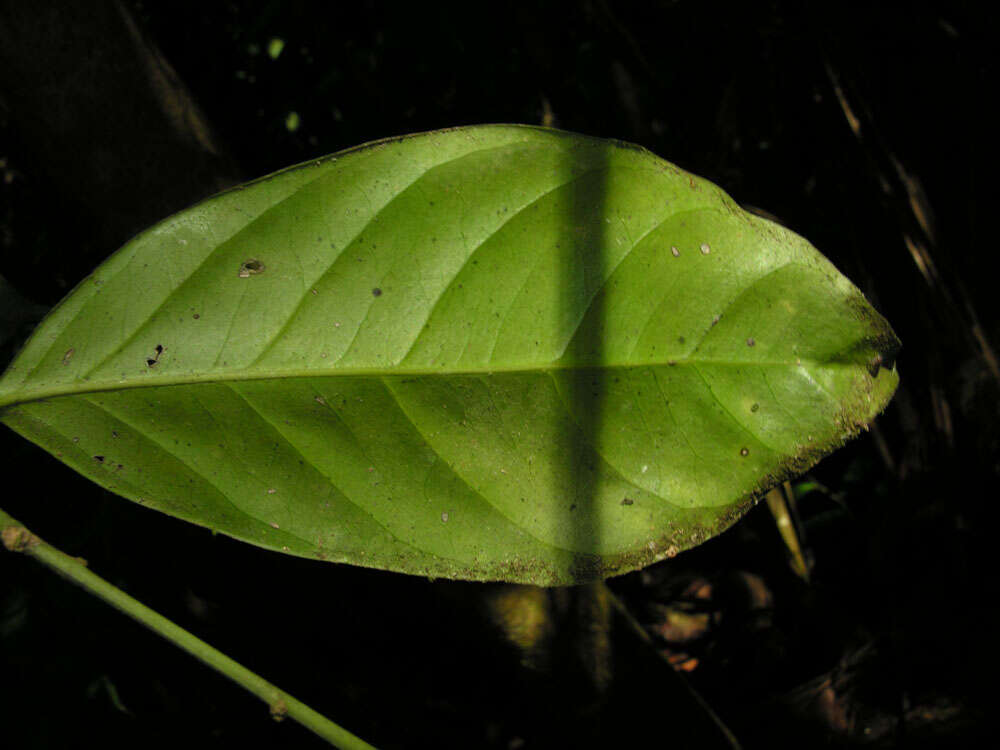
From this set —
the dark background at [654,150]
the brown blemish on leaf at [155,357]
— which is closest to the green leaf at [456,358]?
the brown blemish on leaf at [155,357]

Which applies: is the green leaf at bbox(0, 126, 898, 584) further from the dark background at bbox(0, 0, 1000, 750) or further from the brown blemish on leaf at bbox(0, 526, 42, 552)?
the dark background at bbox(0, 0, 1000, 750)

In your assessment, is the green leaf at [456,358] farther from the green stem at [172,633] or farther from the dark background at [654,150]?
the dark background at [654,150]

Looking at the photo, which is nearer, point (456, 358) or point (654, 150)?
point (456, 358)

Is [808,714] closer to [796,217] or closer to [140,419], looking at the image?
[796,217]

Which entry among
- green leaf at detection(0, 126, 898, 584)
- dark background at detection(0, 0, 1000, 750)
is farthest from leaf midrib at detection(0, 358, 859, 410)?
dark background at detection(0, 0, 1000, 750)

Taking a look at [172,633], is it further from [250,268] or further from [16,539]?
[250,268]

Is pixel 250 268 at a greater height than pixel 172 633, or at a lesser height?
greater

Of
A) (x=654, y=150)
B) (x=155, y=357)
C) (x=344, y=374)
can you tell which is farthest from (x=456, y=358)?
(x=654, y=150)
